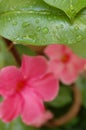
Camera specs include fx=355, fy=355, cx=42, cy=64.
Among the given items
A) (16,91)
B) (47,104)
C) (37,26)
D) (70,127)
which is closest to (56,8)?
(37,26)

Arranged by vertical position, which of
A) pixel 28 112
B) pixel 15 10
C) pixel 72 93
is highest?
pixel 15 10

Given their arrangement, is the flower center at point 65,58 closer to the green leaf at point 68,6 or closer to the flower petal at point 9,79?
the flower petal at point 9,79

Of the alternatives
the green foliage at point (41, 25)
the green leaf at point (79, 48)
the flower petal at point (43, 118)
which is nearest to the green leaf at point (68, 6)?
the green foliage at point (41, 25)

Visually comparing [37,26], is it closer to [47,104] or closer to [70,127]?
[47,104]

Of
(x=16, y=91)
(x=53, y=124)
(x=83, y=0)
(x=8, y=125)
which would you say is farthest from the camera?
(x=53, y=124)

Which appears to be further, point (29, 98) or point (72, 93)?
point (72, 93)

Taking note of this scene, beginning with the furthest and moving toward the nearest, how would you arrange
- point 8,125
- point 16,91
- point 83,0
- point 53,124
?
point 53,124, point 8,125, point 16,91, point 83,0

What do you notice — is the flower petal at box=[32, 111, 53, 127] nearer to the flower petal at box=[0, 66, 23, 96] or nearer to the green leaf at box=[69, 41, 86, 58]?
the green leaf at box=[69, 41, 86, 58]
